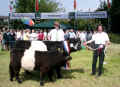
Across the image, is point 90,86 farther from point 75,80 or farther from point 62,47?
point 62,47

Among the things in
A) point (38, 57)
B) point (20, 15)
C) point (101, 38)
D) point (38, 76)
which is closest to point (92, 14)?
point (20, 15)

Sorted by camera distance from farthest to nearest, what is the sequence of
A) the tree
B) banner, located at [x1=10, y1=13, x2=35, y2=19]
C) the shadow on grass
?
the tree
banner, located at [x1=10, y1=13, x2=35, y2=19]
the shadow on grass

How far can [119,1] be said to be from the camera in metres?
35.9

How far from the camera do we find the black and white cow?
6.14 meters

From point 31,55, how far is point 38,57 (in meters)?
0.23

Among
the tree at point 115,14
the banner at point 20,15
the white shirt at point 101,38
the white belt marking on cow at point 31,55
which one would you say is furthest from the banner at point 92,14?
the white belt marking on cow at point 31,55

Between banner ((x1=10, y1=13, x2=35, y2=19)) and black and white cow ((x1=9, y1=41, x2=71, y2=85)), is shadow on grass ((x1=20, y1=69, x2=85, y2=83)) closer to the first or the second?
black and white cow ((x1=9, y1=41, x2=71, y2=85))

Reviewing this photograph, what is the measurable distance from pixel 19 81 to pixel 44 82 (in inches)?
33.4

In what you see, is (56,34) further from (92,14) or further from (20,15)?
(20,15)

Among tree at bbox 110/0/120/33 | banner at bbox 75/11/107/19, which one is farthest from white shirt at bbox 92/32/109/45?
tree at bbox 110/0/120/33

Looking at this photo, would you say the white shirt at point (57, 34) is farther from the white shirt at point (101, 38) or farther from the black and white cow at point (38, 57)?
the white shirt at point (101, 38)

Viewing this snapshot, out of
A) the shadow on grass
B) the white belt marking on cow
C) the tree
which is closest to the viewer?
the white belt marking on cow

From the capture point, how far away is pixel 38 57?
6.15 m

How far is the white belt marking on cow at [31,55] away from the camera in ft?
20.1
